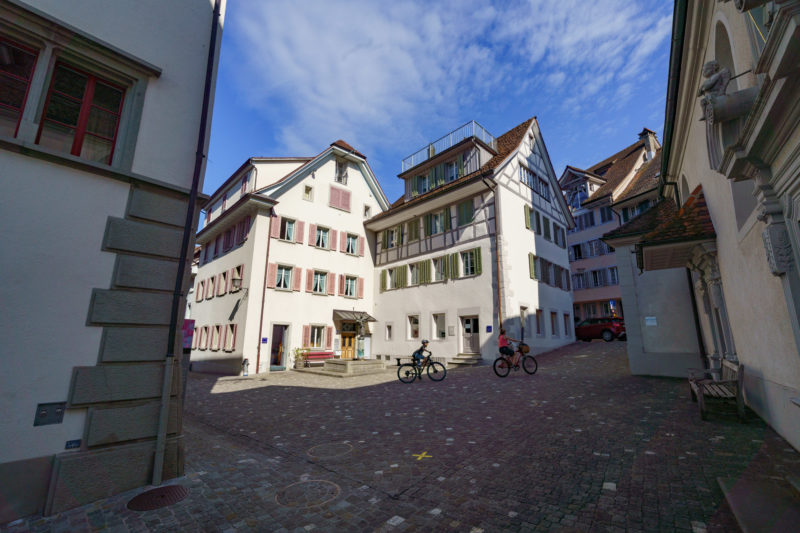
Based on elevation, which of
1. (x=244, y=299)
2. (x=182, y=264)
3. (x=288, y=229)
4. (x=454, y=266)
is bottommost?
(x=182, y=264)

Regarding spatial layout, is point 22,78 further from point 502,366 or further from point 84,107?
point 502,366

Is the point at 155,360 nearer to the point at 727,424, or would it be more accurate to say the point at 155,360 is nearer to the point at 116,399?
the point at 116,399

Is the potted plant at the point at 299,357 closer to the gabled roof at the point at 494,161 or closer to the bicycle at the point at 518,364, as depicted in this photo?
the gabled roof at the point at 494,161

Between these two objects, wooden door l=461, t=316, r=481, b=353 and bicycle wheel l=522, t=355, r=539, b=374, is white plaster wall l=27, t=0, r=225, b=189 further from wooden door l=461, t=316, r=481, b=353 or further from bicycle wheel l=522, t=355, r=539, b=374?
wooden door l=461, t=316, r=481, b=353

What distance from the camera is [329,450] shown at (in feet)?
18.7

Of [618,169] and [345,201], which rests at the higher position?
[618,169]

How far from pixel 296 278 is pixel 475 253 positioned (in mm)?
10550

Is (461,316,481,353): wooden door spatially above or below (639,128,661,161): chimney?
below

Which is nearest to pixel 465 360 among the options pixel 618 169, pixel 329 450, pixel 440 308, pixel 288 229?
pixel 440 308

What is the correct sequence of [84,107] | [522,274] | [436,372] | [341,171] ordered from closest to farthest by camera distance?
[84,107] < [436,372] < [522,274] < [341,171]

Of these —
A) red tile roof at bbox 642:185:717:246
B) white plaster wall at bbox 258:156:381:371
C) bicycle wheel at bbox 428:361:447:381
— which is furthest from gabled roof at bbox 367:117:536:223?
red tile roof at bbox 642:185:717:246

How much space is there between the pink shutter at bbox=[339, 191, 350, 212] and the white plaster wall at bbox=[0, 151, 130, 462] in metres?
19.8

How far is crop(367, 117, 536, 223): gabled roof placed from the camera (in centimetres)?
1945

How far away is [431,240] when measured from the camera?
21672mm
